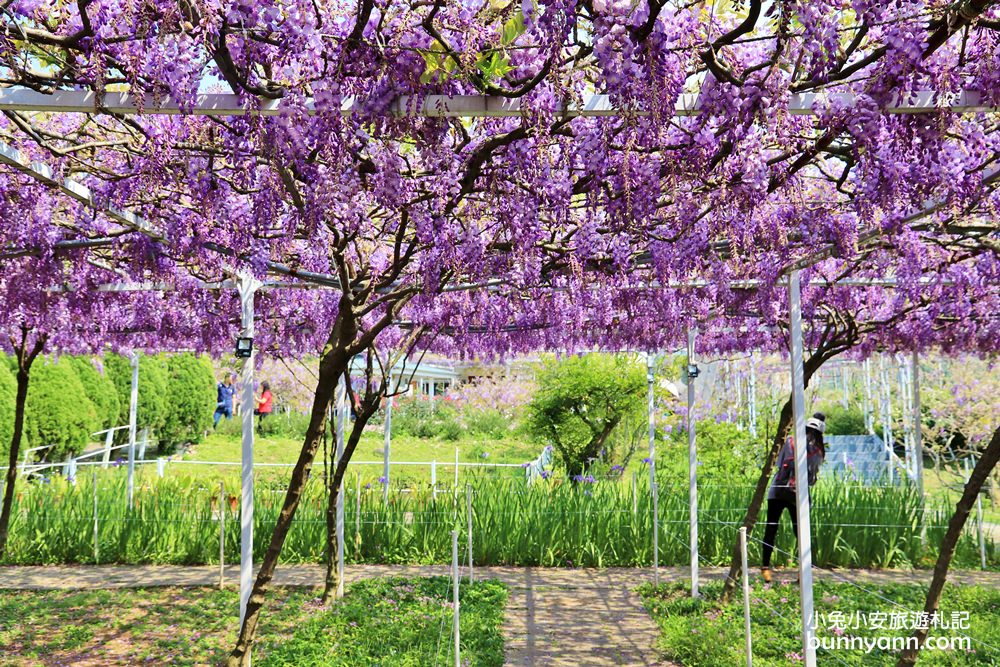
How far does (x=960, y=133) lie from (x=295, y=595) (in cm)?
476

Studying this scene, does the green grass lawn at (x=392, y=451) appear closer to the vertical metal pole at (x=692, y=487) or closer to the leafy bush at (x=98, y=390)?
the leafy bush at (x=98, y=390)

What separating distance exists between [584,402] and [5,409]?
7.06 m

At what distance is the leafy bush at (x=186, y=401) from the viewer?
15.1m

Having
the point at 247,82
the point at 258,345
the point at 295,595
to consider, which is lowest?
the point at 295,595

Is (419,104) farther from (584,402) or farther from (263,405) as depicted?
(263,405)

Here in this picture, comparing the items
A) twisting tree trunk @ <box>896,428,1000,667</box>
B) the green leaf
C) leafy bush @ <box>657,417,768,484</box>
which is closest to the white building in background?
leafy bush @ <box>657,417,768,484</box>

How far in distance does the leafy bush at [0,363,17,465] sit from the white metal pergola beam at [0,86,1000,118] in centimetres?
867

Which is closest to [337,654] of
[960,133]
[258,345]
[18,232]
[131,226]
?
[131,226]

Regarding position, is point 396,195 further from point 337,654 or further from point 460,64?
point 337,654

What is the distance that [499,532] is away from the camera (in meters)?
6.90

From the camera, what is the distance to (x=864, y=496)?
7.27 m

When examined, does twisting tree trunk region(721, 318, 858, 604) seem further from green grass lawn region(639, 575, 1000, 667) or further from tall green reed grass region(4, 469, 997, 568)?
tall green reed grass region(4, 469, 997, 568)

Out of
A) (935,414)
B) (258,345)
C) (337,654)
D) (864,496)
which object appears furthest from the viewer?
(935,414)

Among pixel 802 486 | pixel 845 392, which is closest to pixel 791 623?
pixel 802 486
